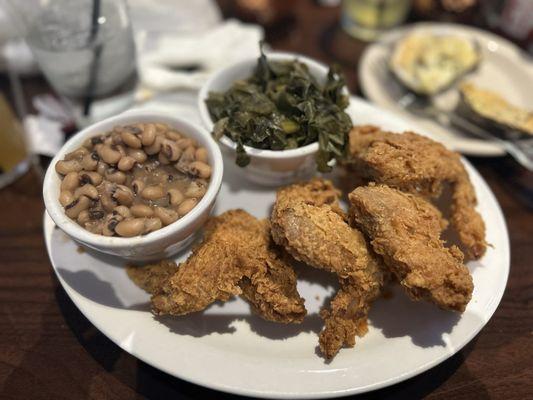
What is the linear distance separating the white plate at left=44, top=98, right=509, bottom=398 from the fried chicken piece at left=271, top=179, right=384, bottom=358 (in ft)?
0.33

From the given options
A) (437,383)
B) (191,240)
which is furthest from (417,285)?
(191,240)

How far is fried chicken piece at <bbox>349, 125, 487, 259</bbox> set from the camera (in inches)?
84.7

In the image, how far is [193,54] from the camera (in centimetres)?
Answer: 359

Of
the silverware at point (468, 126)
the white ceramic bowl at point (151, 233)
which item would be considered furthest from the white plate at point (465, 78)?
the white ceramic bowl at point (151, 233)

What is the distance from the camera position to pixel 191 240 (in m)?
2.30

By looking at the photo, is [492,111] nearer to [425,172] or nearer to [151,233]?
[425,172]

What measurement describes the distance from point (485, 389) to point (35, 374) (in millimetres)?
2122

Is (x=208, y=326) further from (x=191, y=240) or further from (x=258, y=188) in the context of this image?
(x=258, y=188)

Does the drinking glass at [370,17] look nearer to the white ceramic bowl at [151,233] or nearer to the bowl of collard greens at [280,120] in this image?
the bowl of collard greens at [280,120]

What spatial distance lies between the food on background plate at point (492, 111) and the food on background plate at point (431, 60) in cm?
27

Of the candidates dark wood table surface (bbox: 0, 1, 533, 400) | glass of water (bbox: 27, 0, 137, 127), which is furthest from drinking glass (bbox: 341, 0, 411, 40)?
dark wood table surface (bbox: 0, 1, 533, 400)

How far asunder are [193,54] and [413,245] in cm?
253

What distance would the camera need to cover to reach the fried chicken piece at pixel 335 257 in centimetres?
192

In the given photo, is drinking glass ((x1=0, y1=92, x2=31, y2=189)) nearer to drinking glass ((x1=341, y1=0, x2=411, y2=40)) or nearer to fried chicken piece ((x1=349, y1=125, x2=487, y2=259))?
Answer: fried chicken piece ((x1=349, y1=125, x2=487, y2=259))
